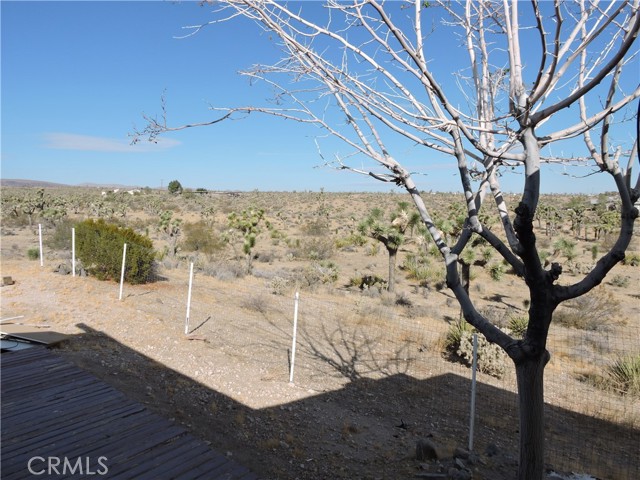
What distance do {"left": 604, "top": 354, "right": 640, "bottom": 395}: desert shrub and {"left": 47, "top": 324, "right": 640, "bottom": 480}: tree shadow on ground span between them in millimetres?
1764

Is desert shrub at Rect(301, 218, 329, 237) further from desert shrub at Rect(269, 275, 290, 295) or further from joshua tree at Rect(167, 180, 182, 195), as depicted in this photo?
joshua tree at Rect(167, 180, 182, 195)

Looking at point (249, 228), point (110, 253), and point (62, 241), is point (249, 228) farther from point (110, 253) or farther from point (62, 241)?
point (110, 253)

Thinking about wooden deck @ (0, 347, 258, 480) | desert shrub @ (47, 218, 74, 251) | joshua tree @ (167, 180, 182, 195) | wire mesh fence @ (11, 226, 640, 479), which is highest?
joshua tree @ (167, 180, 182, 195)

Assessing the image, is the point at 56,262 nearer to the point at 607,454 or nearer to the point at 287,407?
the point at 287,407

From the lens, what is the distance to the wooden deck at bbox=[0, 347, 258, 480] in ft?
12.7

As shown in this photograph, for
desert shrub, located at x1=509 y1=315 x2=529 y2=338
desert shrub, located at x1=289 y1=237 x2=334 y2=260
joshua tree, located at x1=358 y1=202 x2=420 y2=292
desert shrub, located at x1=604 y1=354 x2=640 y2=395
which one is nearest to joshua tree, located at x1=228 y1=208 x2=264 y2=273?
desert shrub, located at x1=289 y1=237 x2=334 y2=260

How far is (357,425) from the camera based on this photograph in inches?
260

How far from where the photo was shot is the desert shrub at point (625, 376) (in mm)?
8773

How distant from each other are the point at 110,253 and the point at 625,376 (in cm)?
1384

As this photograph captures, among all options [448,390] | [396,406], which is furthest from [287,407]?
[448,390]

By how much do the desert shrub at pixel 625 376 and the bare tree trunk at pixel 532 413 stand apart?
22.1ft

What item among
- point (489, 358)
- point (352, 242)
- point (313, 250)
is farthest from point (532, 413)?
point (352, 242)

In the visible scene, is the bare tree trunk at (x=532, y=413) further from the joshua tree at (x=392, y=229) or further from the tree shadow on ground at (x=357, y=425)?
the joshua tree at (x=392, y=229)

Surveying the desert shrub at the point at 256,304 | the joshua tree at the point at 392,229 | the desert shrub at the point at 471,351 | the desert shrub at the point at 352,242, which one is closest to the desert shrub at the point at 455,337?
the desert shrub at the point at 471,351
